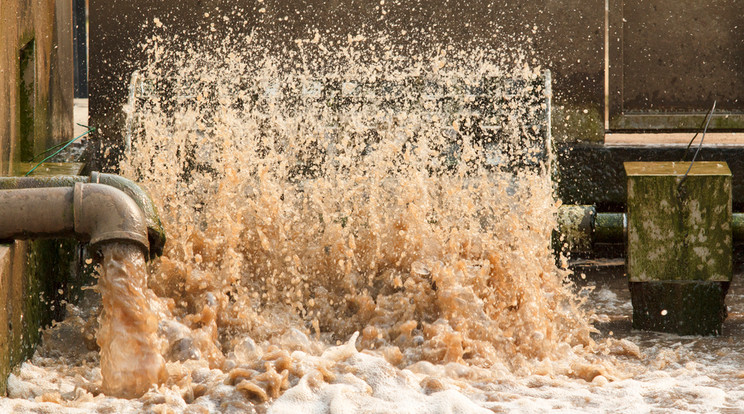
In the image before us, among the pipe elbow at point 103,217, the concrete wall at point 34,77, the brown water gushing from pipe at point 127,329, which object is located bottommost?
the brown water gushing from pipe at point 127,329

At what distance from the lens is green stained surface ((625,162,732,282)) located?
5340 millimetres

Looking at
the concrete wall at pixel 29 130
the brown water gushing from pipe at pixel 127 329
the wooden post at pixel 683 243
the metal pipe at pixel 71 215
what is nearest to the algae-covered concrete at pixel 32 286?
the concrete wall at pixel 29 130

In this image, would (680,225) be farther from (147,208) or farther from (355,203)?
(147,208)

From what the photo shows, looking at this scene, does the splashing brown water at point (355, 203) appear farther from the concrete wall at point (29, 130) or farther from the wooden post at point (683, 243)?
the concrete wall at point (29, 130)

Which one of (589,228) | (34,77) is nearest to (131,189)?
(34,77)

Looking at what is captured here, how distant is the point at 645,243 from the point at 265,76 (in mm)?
3379

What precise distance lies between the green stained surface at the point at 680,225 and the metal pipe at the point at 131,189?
270 centimetres

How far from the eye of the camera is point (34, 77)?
5957mm

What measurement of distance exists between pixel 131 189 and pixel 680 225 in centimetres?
307

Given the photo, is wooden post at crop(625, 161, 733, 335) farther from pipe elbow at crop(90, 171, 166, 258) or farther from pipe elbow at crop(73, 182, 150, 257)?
pipe elbow at crop(73, 182, 150, 257)

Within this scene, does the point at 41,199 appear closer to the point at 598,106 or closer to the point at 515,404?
the point at 515,404

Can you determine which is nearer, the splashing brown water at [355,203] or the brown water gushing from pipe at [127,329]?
the brown water gushing from pipe at [127,329]

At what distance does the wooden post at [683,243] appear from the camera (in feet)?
17.5

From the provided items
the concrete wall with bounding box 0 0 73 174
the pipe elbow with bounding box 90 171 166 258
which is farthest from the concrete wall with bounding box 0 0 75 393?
the pipe elbow with bounding box 90 171 166 258
